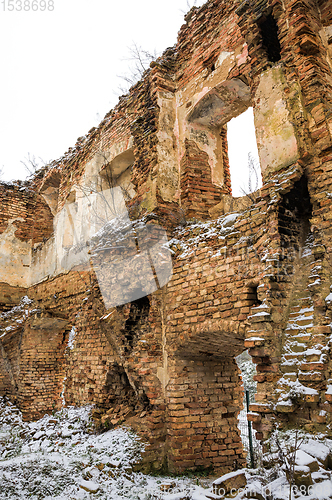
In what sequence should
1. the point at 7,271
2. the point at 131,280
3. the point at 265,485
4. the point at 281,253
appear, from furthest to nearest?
the point at 7,271, the point at 131,280, the point at 281,253, the point at 265,485

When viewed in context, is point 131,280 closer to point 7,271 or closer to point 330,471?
point 330,471

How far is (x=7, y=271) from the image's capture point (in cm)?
1020

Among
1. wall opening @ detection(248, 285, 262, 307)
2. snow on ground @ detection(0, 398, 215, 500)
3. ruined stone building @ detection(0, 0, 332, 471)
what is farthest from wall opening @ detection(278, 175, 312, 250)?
snow on ground @ detection(0, 398, 215, 500)

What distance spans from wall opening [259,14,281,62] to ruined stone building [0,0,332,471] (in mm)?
19

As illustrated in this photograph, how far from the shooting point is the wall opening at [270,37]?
446 centimetres

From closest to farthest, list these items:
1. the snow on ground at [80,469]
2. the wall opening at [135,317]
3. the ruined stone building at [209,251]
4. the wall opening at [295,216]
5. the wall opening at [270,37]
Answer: the ruined stone building at [209,251]
the wall opening at [295,216]
the snow on ground at [80,469]
the wall opening at [270,37]
the wall opening at [135,317]

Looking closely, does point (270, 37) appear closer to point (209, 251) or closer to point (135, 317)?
point (209, 251)

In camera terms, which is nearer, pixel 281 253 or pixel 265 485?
pixel 265 485

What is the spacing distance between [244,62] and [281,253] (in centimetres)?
309

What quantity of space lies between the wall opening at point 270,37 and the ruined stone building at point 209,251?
0.02 meters

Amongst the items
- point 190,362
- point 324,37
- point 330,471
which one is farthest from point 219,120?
point 330,471

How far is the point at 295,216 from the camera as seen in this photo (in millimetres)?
3773

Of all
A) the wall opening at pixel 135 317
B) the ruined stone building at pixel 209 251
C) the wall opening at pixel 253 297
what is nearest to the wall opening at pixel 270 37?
the ruined stone building at pixel 209 251

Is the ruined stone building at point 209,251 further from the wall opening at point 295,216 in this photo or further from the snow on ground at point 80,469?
the snow on ground at point 80,469
